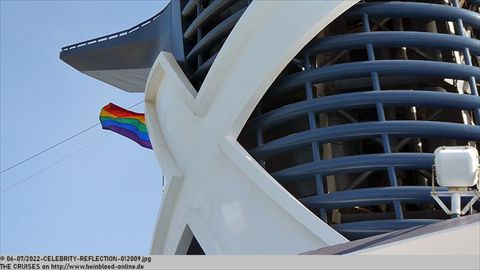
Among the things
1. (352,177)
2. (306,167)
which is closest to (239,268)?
(306,167)

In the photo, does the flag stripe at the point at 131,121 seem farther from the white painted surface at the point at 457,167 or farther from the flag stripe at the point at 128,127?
the white painted surface at the point at 457,167

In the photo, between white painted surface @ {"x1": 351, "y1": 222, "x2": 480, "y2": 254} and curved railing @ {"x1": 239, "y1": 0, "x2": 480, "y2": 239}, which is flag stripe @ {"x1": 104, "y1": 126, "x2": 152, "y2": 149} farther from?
white painted surface @ {"x1": 351, "y1": 222, "x2": 480, "y2": 254}

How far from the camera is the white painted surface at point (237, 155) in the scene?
14.0m

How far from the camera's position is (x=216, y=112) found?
16.2 m

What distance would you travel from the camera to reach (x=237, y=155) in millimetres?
15078

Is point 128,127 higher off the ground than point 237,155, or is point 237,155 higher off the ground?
point 128,127

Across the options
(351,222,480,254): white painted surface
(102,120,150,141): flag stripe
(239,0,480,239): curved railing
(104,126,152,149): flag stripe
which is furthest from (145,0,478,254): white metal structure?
(104,126,152,149): flag stripe

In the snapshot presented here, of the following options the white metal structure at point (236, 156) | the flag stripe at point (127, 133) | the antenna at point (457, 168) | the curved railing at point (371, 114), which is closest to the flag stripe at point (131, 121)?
the flag stripe at point (127, 133)

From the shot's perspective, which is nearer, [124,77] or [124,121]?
[124,121]

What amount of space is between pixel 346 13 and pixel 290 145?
10.7 feet

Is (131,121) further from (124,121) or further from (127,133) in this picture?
(127,133)

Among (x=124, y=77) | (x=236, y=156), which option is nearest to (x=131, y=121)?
(x=124, y=77)

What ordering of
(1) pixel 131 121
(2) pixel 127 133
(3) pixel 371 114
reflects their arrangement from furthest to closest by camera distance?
(2) pixel 127 133 → (1) pixel 131 121 → (3) pixel 371 114

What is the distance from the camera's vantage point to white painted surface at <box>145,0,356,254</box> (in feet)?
46.0
